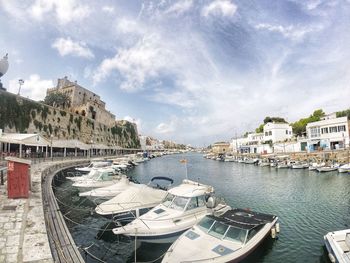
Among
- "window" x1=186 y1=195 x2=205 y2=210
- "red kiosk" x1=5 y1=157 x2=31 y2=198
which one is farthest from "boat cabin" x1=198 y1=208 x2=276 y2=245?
"red kiosk" x1=5 y1=157 x2=31 y2=198

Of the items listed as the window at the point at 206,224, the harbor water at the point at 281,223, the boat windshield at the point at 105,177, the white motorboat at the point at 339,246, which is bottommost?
the harbor water at the point at 281,223

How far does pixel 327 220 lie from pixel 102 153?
65.8m

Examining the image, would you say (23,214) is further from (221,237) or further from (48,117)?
(48,117)

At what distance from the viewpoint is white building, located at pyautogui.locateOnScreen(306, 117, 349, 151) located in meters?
50.2

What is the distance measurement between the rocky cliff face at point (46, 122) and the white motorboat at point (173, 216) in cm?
3761

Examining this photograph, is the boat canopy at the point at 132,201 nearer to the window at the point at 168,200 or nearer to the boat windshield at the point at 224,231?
the window at the point at 168,200

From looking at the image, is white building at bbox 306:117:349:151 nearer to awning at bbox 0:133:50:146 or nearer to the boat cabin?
the boat cabin

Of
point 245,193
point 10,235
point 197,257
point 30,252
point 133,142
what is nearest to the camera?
point 30,252

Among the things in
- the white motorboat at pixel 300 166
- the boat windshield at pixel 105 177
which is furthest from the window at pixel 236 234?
the white motorboat at pixel 300 166

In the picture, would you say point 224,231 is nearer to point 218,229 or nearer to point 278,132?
point 218,229

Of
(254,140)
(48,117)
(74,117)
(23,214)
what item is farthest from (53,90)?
(23,214)

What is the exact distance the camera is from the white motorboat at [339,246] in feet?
25.9

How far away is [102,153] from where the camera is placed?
71438 mm

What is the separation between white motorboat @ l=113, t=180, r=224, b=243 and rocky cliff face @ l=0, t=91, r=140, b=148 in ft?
123
